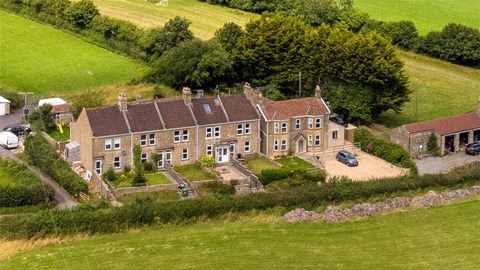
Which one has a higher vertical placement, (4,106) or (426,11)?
(426,11)

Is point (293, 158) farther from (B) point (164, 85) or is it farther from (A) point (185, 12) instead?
(A) point (185, 12)

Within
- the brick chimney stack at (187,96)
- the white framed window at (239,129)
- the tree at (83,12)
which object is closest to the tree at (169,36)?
the tree at (83,12)

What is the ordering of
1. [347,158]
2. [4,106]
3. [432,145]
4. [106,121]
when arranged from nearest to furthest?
[106,121] → [347,158] → [432,145] → [4,106]

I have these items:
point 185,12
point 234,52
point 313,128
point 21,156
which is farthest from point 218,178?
point 185,12

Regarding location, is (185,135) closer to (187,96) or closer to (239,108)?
(187,96)

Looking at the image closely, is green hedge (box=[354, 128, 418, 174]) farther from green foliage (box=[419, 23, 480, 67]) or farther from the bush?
green foliage (box=[419, 23, 480, 67])

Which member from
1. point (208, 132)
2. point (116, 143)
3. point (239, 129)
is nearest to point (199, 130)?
point (208, 132)

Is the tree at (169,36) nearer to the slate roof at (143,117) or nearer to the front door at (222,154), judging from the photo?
the slate roof at (143,117)
